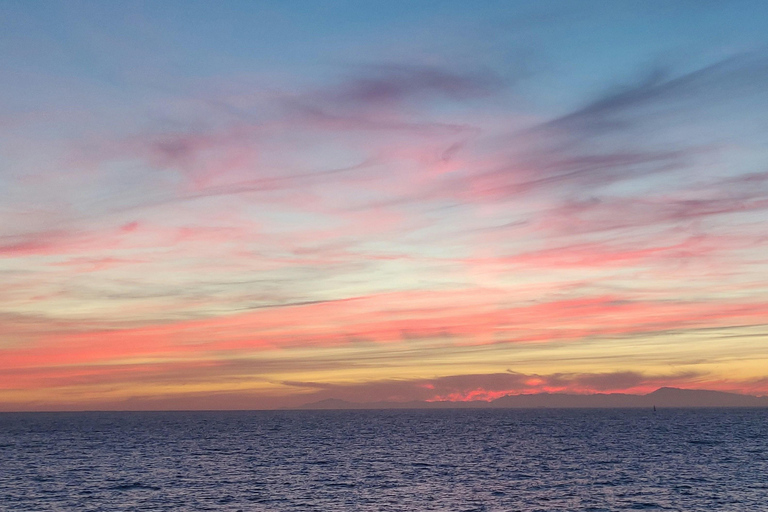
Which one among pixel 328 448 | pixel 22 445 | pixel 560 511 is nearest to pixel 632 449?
pixel 328 448

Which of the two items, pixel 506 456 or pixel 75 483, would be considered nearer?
pixel 75 483

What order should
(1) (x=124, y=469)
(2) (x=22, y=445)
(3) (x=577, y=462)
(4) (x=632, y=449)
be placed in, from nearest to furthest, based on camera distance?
1. (1) (x=124, y=469)
2. (3) (x=577, y=462)
3. (4) (x=632, y=449)
4. (2) (x=22, y=445)

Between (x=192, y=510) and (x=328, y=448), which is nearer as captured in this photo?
(x=192, y=510)

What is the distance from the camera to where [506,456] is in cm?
12031

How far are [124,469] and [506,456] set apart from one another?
67498 mm

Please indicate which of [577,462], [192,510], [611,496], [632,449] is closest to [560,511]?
[611,496]

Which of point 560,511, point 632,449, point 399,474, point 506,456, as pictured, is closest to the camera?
point 560,511

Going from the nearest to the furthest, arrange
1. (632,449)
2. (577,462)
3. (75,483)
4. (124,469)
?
(75,483)
(124,469)
(577,462)
(632,449)

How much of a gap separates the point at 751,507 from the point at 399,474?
45.0 m

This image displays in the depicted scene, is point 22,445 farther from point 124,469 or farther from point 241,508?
point 241,508

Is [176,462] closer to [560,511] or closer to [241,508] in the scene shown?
[241,508]

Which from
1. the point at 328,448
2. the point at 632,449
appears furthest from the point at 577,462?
the point at 328,448

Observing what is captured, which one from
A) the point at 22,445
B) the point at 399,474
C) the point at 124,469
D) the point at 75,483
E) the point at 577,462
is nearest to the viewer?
the point at 75,483

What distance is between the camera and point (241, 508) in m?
65.8
